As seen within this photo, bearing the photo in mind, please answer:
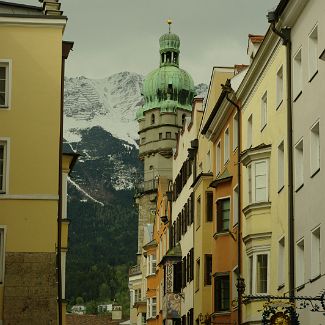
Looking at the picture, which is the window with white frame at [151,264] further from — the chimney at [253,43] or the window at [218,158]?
the chimney at [253,43]

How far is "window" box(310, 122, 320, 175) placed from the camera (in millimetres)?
36281

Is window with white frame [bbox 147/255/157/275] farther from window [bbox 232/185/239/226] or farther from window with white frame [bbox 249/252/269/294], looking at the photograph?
window with white frame [bbox 249/252/269/294]

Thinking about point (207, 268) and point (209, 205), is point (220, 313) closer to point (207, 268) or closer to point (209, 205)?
point (207, 268)

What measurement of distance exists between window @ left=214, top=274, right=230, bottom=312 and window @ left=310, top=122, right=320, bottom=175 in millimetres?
17364

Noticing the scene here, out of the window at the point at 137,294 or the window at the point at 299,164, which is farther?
the window at the point at 137,294

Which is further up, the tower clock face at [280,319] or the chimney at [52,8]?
the chimney at [52,8]

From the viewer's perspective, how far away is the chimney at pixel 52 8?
129ft

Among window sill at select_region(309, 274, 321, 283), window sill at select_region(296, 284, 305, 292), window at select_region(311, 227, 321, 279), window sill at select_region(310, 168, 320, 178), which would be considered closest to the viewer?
window sill at select_region(309, 274, 321, 283)

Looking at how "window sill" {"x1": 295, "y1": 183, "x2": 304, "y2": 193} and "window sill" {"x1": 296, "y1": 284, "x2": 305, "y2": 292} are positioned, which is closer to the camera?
"window sill" {"x1": 296, "y1": 284, "x2": 305, "y2": 292}

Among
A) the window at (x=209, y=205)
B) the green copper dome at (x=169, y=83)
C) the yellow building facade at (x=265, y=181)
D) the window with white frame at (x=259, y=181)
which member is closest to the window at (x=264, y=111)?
the yellow building facade at (x=265, y=181)

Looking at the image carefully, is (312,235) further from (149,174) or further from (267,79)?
(149,174)

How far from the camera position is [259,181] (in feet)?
148

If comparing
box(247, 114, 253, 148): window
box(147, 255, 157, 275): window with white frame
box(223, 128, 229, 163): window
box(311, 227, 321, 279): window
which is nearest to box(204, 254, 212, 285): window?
box(223, 128, 229, 163): window

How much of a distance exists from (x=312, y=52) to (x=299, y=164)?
3998 millimetres
